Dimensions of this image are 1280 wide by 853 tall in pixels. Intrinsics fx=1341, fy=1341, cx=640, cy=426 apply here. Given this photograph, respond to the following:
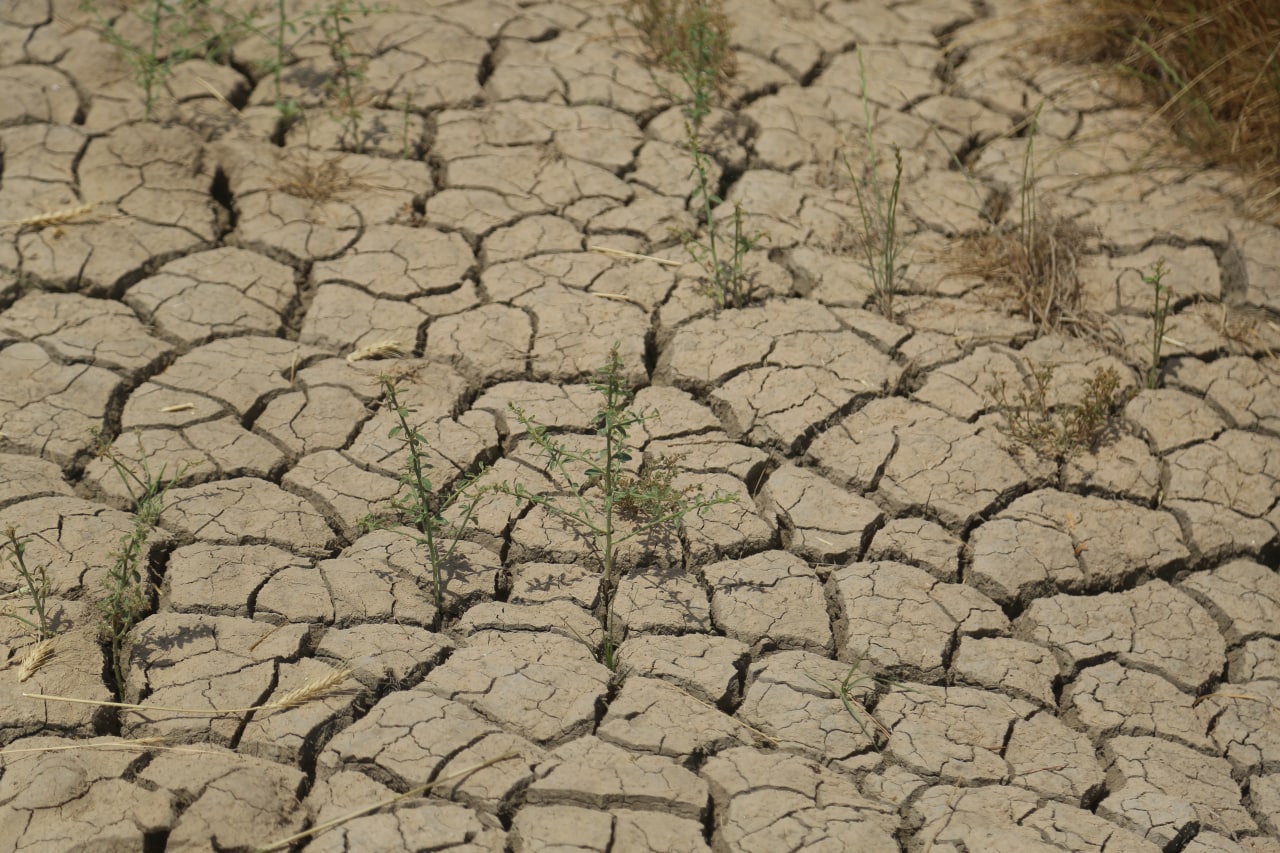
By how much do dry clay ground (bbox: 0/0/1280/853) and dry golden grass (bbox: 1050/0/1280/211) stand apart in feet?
0.48

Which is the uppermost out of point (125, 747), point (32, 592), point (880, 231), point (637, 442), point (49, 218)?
point (880, 231)

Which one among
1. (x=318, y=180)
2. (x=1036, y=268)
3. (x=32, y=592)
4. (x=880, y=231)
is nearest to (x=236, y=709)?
(x=32, y=592)

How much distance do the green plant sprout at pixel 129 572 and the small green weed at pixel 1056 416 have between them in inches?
84.8

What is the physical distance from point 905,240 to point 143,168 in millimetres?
2375

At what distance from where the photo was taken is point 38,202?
4004mm

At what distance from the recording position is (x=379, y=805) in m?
2.55

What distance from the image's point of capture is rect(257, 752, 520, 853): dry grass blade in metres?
2.48

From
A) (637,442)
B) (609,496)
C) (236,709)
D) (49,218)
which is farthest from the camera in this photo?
(49,218)

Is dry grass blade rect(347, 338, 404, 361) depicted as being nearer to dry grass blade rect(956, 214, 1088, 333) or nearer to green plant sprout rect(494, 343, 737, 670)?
green plant sprout rect(494, 343, 737, 670)

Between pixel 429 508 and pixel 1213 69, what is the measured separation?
118 inches

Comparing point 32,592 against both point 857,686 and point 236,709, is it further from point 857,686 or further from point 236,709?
point 857,686

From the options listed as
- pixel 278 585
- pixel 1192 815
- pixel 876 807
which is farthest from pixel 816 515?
pixel 278 585

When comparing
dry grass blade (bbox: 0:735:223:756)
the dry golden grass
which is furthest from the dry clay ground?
the dry golden grass

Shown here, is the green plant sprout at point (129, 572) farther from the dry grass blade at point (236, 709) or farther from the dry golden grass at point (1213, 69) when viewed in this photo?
the dry golden grass at point (1213, 69)
